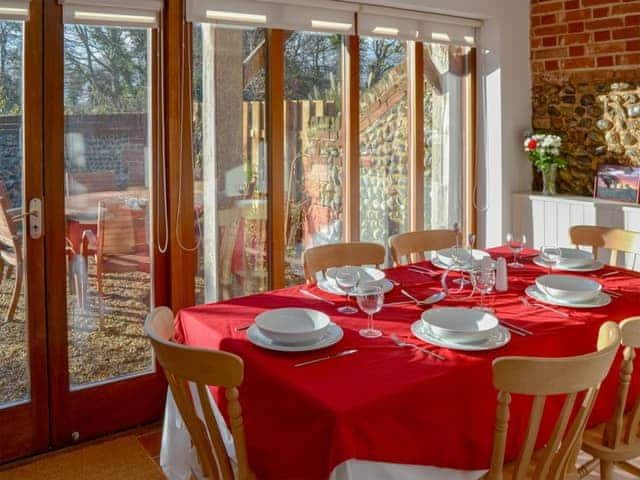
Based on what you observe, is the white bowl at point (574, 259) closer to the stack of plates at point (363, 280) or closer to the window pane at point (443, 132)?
the stack of plates at point (363, 280)

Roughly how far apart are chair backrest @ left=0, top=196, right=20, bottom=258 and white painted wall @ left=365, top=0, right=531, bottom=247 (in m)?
2.92

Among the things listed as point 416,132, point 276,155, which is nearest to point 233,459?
point 276,155

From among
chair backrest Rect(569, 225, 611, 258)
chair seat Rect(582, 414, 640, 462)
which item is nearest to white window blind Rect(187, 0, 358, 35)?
chair backrest Rect(569, 225, 611, 258)

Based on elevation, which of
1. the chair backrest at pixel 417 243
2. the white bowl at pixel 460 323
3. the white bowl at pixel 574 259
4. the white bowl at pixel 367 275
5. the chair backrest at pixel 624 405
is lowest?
the chair backrest at pixel 624 405

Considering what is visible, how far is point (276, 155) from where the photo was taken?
11.5ft

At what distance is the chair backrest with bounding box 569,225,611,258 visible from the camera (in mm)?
3229

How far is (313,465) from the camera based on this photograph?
5.03ft

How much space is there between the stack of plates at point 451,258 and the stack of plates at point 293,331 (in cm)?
90

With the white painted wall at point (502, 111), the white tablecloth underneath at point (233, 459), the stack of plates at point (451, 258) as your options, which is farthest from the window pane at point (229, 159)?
the white painted wall at point (502, 111)

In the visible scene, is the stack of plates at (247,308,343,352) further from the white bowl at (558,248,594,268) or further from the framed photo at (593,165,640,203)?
the framed photo at (593,165,640,203)

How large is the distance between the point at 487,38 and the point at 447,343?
2.99 meters

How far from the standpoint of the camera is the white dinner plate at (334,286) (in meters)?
2.47

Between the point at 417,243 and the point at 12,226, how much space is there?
1855 millimetres

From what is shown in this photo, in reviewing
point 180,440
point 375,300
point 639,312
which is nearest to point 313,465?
point 375,300
